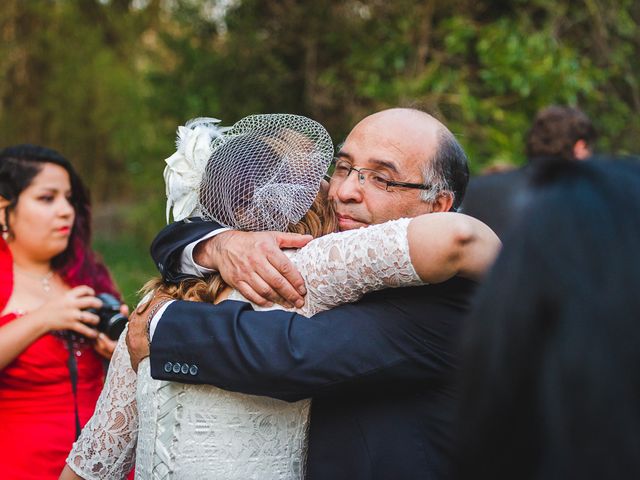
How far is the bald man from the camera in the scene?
5.60ft

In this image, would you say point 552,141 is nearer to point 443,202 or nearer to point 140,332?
point 443,202

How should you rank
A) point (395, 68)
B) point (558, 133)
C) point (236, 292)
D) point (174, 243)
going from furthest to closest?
1. point (395, 68)
2. point (558, 133)
3. point (174, 243)
4. point (236, 292)

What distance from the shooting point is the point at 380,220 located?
212 cm

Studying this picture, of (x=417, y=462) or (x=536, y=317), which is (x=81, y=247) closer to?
(x=417, y=462)

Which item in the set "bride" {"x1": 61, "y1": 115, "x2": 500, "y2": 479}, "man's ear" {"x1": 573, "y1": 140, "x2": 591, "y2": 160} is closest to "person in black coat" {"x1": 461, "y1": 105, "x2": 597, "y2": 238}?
"man's ear" {"x1": 573, "y1": 140, "x2": 591, "y2": 160}

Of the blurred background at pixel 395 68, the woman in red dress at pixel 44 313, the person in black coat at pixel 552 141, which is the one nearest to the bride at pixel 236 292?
the woman in red dress at pixel 44 313

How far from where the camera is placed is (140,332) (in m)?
1.96

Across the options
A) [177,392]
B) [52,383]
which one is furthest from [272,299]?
[52,383]

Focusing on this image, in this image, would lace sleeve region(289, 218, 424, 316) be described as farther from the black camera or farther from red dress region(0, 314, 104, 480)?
red dress region(0, 314, 104, 480)

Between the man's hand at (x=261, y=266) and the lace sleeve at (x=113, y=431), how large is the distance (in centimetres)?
40

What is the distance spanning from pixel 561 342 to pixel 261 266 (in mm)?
974

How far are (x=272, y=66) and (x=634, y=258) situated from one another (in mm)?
7111

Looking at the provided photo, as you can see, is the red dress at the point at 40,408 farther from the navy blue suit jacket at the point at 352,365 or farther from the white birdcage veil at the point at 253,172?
the navy blue suit jacket at the point at 352,365

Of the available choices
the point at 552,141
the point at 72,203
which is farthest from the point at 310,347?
the point at 552,141
